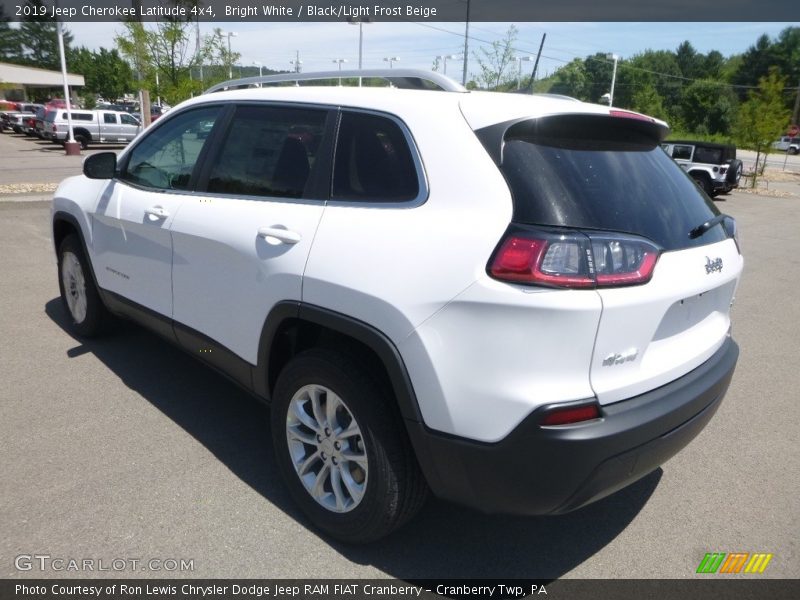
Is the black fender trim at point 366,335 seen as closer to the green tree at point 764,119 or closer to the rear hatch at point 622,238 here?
the rear hatch at point 622,238

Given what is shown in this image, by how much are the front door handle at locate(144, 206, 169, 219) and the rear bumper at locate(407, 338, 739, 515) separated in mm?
2005

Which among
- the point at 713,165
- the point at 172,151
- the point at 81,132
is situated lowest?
the point at 81,132

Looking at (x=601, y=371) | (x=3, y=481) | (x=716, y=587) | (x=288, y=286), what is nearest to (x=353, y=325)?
(x=288, y=286)

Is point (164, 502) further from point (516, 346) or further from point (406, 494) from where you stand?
point (516, 346)

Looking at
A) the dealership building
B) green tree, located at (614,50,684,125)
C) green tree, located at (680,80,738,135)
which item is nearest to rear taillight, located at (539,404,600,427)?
the dealership building

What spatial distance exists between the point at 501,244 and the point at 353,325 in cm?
64

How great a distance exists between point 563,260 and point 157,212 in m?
2.42

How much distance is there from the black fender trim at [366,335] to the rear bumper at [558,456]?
10cm

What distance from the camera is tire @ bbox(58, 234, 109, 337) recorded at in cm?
455

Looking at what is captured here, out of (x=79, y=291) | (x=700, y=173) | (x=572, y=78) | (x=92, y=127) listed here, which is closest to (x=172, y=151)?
(x=79, y=291)

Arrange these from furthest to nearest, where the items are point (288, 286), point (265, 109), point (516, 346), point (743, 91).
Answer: point (743, 91), point (265, 109), point (288, 286), point (516, 346)

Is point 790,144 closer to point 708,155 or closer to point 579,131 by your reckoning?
point 708,155

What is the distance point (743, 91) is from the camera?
3356 inches

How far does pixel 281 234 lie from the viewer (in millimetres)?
2641
